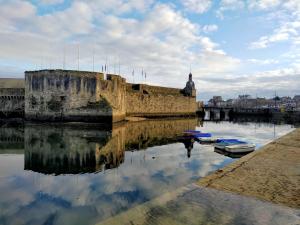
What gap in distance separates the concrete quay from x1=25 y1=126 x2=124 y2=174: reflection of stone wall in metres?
5.36

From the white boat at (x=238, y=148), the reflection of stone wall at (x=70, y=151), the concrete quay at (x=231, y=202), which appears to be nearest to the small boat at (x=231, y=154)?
the white boat at (x=238, y=148)

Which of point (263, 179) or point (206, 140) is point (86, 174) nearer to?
point (263, 179)

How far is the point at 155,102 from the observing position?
49031 millimetres

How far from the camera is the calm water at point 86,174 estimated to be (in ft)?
21.6

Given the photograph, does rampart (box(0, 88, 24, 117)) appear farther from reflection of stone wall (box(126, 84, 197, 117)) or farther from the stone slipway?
the stone slipway

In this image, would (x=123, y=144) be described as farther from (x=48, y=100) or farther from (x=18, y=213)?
(x=48, y=100)

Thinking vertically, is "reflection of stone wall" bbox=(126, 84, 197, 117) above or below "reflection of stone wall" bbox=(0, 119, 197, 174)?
above

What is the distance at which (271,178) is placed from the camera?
24.5ft

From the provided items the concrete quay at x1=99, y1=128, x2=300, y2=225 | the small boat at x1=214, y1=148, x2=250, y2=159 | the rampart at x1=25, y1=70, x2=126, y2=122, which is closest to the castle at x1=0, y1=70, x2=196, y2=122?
the rampart at x1=25, y1=70, x2=126, y2=122

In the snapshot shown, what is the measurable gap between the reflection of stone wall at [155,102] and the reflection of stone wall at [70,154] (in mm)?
24247

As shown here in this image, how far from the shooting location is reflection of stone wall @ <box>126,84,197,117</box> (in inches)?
1685

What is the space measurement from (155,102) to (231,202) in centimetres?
4369

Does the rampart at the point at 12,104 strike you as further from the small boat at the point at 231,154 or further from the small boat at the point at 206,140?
the small boat at the point at 231,154

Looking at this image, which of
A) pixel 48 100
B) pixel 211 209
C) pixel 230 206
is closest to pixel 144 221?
pixel 211 209
